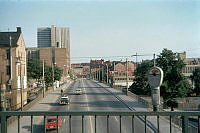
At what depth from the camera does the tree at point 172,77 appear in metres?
28.2

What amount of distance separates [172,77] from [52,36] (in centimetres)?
12952

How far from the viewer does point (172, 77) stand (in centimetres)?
2841

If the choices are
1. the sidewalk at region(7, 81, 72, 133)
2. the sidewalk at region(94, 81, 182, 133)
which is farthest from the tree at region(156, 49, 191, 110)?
the sidewalk at region(7, 81, 72, 133)

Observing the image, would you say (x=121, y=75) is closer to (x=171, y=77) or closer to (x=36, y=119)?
(x=171, y=77)

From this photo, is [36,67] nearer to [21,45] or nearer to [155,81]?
[21,45]

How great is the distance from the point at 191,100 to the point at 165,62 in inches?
355

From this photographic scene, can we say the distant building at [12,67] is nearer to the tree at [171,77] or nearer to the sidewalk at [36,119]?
the sidewalk at [36,119]

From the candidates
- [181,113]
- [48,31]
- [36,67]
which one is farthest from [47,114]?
[48,31]

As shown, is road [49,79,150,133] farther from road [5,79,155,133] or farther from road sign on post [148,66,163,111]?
road sign on post [148,66,163,111]

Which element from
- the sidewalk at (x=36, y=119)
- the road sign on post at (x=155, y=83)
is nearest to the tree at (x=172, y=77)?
the sidewalk at (x=36, y=119)

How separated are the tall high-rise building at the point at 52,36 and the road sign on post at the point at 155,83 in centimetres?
14435

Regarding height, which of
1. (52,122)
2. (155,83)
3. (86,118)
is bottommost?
A: (86,118)

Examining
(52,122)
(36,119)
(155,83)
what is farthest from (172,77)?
(155,83)

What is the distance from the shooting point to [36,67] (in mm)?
67250
